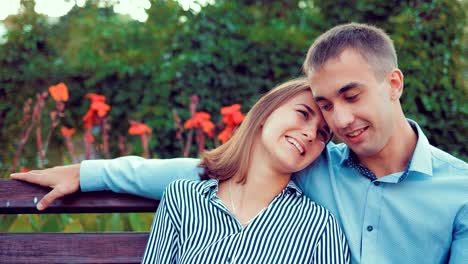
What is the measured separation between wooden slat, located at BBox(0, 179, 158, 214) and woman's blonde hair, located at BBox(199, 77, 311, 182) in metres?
0.32

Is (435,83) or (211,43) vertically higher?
(211,43)

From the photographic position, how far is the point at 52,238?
8.45 ft

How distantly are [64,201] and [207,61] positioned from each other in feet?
12.3

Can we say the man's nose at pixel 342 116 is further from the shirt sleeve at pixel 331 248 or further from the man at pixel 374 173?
the shirt sleeve at pixel 331 248

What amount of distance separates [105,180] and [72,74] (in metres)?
4.82

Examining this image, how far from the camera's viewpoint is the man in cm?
228

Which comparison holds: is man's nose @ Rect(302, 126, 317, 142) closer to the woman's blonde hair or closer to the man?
A: the man

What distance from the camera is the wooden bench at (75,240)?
8.35 ft

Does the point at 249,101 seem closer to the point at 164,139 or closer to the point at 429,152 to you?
the point at 164,139

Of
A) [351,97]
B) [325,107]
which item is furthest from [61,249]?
[351,97]

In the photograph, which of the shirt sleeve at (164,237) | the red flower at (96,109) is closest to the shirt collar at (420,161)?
the shirt sleeve at (164,237)

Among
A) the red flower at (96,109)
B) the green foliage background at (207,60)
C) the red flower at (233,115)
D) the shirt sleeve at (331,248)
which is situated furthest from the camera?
the green foliage background at (207,60)

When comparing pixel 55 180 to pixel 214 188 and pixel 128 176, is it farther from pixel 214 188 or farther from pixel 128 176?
pixel 214 188

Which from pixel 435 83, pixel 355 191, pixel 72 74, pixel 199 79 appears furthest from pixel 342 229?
pixel 72 74
